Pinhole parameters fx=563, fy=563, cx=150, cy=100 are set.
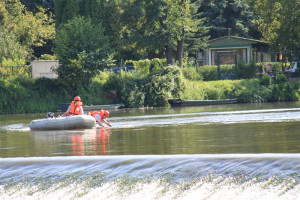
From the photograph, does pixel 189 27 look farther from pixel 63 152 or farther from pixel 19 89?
pixel 63 152

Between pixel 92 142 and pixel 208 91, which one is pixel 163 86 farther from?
pixel 92 142

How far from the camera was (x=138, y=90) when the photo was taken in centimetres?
4100

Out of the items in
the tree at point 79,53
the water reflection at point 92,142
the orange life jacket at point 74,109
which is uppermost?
the tree at point 79,53

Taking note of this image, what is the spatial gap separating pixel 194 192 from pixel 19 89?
2877cm

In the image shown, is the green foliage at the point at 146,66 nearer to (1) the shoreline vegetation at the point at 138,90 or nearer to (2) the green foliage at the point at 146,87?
(1) the shoreline vegetation at the point at 138,90

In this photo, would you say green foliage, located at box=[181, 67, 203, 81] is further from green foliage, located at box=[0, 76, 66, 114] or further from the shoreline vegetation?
green foliage, located at box=[0, 76, 66, 114]

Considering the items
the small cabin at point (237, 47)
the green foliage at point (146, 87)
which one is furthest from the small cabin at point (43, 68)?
the small cabin at point (237, 47)

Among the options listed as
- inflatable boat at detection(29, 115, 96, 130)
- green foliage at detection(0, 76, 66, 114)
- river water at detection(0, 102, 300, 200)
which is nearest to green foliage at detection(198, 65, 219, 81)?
green foliage at detection(0, 76, 66, 114)

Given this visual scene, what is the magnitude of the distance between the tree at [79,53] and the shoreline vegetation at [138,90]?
0.96 m

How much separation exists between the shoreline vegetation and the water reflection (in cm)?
1652

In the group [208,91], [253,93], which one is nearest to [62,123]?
[208,91]

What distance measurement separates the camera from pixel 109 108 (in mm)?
38938

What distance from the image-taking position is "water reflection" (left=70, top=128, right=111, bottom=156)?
1510cm

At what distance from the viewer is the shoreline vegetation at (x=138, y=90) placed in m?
38.3
